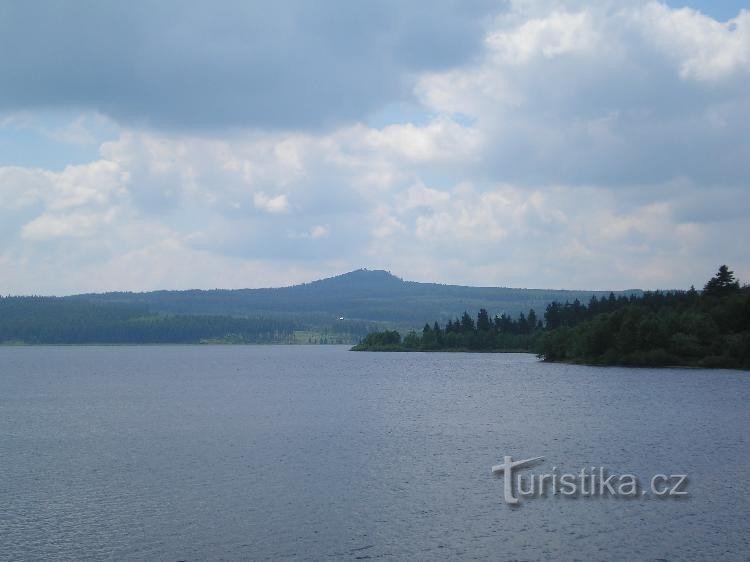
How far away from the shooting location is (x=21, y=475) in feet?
146

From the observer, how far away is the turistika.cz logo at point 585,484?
38375 mm

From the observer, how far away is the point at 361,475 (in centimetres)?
4359

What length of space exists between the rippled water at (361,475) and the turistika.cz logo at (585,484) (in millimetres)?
853

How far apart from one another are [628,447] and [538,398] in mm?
36947

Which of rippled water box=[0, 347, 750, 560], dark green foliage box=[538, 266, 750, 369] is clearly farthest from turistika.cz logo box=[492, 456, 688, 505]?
dark green foliage box=[538, 266, 750, 369]

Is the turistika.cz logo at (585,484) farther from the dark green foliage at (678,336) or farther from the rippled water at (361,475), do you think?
the dark green foliage at (678,336)

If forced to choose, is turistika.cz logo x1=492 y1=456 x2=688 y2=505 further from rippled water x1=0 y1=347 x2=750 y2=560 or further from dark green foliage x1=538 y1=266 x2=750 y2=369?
dark green foliage x1=538 y1=266 x2=750 y2=369

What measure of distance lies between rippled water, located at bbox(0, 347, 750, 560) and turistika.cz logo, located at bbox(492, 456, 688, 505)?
33.6 inches

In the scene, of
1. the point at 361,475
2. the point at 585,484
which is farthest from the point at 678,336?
the point at 361,475

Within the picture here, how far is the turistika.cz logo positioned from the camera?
3838 centimetres

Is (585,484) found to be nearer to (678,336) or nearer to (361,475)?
(361,475)

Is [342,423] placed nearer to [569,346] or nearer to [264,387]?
[264,387]

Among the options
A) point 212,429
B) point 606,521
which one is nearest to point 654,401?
point 212,429

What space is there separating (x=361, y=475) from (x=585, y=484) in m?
11.7
